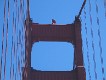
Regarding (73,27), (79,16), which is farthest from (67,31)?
(79,16)

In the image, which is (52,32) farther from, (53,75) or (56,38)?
(53,75)

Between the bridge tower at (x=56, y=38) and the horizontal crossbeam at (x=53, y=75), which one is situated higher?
the bridge tower at (x=56, y=38)

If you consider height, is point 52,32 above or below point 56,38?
above

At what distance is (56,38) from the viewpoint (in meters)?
12.8

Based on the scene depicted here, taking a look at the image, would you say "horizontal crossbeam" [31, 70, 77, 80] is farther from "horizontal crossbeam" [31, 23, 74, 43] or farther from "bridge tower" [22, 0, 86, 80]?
"horizontal crossbeam" [31, 23, 74, 43]

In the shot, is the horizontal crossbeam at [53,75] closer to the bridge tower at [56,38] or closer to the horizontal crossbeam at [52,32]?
the bridge tower at [56,38]

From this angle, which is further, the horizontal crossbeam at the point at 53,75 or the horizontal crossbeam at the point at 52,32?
the horizontal crossbeam at the point at 52,32

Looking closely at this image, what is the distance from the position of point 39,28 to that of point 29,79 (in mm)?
2232

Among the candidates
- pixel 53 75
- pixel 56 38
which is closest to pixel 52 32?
pixel 56 38

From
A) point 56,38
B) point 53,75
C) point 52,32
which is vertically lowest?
point 53,75

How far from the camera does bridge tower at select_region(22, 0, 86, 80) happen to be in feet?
38.6

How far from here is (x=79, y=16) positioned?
13.7 m

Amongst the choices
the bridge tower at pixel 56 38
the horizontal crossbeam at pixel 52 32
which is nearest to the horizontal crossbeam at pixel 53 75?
the bridge tower at pixel 56 38

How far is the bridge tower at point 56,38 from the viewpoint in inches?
463
